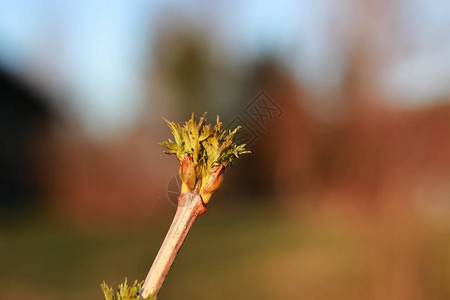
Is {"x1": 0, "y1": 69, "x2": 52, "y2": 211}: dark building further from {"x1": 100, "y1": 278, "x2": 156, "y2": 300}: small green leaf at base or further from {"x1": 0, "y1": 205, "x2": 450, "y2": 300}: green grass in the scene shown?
{"x1": 100, "y1": 278, "x2": 156, "y2": 300}: small green leaf at base

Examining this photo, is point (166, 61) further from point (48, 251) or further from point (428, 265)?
point (428, 265)

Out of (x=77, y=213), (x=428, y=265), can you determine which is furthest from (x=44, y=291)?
(x=428, y=265)

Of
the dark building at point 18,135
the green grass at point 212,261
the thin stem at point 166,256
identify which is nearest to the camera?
the thin stem at point 166,256

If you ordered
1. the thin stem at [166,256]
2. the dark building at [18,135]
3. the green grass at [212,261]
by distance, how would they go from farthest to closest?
the dark building at [18,135] < the green grass at [212,261] < the thin stem at [166,256]

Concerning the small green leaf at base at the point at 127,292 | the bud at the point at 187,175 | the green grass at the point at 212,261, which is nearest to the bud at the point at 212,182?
the bud at the point at 187,175

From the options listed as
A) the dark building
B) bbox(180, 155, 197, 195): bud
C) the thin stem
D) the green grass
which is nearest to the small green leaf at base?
the thin stem

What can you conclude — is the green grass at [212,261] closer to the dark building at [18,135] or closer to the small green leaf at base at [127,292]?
the dark building at [18,135]

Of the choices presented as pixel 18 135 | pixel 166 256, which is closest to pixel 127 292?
pixel 166 256
